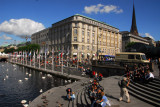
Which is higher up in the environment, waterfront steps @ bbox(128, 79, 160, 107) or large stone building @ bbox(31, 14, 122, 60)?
large stone building @ bbox(31, 14, 122, 60)

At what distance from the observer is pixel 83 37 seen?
211 feet

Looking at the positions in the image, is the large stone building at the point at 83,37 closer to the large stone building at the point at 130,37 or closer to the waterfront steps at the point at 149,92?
the large stone building at the point at 130,37

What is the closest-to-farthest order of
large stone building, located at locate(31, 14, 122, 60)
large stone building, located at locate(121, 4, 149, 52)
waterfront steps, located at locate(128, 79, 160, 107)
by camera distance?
waterfront steps, located at locate(128, 79, 160, 107)
large stone building, located at locate(31, 14, 122, 60)
large stone building, located at locate(121, 4, 149, 52)

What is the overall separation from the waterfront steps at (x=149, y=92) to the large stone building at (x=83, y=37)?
127 feet

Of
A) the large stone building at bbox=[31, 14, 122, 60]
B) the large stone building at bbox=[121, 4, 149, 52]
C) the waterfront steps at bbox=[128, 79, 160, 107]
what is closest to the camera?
the waterfront steps at bbox=[128, 79, 160, 107]

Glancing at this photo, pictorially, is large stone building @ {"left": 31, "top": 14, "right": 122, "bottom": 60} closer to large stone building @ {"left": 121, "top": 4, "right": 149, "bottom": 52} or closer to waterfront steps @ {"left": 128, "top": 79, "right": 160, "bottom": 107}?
large stone building @ {"left": 121, "top": 4, "right": 149, "bottom": 52}

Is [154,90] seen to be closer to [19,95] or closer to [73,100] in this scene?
[73,100]

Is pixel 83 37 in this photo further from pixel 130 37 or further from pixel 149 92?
pixel 149 92

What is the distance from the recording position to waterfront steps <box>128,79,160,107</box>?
9341 mm

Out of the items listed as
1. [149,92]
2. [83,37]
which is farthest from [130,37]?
[149,92]

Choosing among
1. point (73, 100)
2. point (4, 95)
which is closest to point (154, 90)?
point (73, 100)

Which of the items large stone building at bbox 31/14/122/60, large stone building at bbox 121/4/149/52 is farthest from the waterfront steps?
large stone building at bbox 121/4/149/52

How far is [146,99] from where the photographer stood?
9719 mm

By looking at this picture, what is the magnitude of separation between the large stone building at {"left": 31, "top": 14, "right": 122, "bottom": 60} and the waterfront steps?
1520 inches
